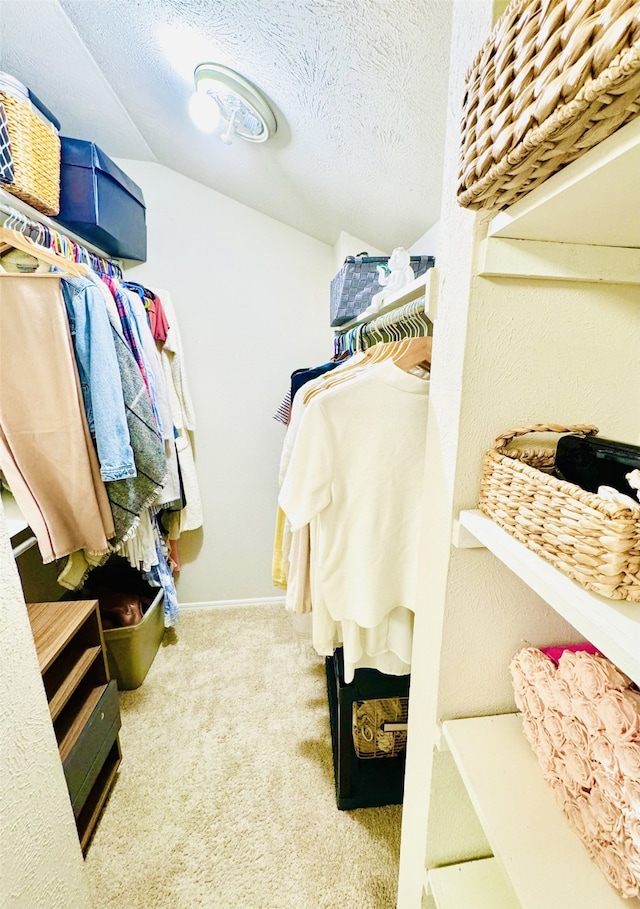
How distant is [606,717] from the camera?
41cm

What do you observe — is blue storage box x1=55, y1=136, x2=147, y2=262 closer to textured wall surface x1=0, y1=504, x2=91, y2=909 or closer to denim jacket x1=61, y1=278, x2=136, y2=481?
denim jacket x1=61, y1=278, x2=136, y2=481

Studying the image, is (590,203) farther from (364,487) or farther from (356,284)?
(356,284)

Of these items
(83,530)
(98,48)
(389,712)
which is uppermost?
(98,48)

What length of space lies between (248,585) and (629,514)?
214 cm

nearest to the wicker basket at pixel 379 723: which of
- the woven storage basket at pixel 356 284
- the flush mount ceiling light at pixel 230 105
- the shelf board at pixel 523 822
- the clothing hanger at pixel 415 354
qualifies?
the shelf board at pixel 523 822

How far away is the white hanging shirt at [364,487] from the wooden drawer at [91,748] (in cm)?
89

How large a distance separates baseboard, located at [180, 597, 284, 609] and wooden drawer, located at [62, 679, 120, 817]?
89 cm

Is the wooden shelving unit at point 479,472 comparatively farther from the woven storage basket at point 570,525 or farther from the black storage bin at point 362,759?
the black storage bin at point 362,759

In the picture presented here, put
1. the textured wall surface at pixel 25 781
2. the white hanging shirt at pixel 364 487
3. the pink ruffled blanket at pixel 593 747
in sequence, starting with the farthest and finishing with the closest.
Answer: the white hanging shirt at pixel 364 487, the textured wall surface at pixel 25 781, the pink ruffled blanket at pixel 593 747

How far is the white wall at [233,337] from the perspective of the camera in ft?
5.64

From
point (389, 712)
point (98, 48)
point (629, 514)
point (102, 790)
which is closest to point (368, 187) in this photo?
point (98, 48)

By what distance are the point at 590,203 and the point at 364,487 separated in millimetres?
558

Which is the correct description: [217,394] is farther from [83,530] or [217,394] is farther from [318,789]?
[318,789]

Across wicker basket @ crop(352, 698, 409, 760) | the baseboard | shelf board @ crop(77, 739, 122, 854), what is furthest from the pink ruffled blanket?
the baseboard
